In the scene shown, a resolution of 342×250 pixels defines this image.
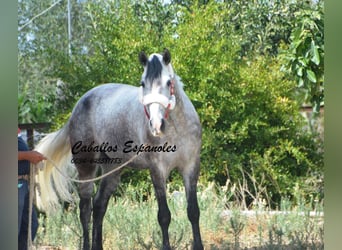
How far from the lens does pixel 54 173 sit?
5266mm

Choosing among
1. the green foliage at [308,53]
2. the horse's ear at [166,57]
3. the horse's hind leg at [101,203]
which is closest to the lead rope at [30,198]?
the horse's hind leg at [101,203]

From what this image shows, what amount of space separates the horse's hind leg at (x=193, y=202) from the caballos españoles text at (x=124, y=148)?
0.21 metres

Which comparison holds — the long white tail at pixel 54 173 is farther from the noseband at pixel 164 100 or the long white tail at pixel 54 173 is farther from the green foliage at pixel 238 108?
the green foliage at pixel 238 108

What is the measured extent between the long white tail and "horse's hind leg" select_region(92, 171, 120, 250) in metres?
0.20

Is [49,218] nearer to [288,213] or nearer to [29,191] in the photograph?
[29,191]

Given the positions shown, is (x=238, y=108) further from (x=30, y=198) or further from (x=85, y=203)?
(x=30, y=198)

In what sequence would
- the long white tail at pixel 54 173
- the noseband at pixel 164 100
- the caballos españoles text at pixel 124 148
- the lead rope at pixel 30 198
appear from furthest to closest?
the long white tail at pixel 54 173, the lead rope at pixel 30 198, the caballos españoles text at pixel 124 148, the noseband at pixel 164 100

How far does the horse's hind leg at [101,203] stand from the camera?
5215mm

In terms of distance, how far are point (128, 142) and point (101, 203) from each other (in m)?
0.48

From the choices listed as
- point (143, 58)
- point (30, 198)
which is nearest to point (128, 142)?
point (143, 58)

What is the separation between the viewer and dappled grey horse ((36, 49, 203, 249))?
→ 4957mm

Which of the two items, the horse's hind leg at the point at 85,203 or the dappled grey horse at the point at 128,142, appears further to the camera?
the horse's hind leg at the point at 85,203

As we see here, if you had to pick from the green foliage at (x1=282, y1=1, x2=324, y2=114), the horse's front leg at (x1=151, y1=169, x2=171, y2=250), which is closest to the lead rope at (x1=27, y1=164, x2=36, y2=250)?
the horse's front leg at (x1=151, y1=169, x2=171, y2=250)
